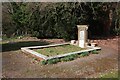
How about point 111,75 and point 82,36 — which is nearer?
point 111,75

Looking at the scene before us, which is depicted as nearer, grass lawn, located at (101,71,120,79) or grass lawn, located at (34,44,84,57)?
grass lawn, located at (101,71,120,79)

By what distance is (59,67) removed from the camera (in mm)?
9562

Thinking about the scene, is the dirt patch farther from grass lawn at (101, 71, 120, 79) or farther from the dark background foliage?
the dark background foliage

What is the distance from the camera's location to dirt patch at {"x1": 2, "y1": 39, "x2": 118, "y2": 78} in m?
8.55

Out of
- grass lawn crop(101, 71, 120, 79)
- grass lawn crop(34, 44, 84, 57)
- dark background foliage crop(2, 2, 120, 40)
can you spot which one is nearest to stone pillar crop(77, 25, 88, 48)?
grass lawn crop(34, 44, 84, 57)

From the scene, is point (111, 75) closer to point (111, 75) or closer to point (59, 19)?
point (111, 75)

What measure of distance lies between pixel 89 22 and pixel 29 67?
840 cm

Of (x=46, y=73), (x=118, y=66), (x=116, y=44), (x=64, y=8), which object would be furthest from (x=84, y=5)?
(x=46, y=73)

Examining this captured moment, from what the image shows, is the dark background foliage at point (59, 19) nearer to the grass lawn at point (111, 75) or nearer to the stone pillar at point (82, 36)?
the stone pillar at point (82, 36)

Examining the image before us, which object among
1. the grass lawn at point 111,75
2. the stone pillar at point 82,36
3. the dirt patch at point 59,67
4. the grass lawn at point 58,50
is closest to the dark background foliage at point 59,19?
the stone pillar at point 82,36

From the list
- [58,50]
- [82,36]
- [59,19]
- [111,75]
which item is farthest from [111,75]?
[59,19]

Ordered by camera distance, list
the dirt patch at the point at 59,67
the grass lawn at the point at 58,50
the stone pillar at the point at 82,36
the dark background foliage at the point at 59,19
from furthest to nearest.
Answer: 1. the dark background foliage at the point at 59,19
2. the stone pillar at the point at 82,36
3. the grass lawn at the point at 58,50
4. the dirt patch at the point at 59,67

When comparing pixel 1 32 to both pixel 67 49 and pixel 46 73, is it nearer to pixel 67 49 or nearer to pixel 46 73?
pixel 67 49

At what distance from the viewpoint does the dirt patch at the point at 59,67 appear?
8.55 meters
